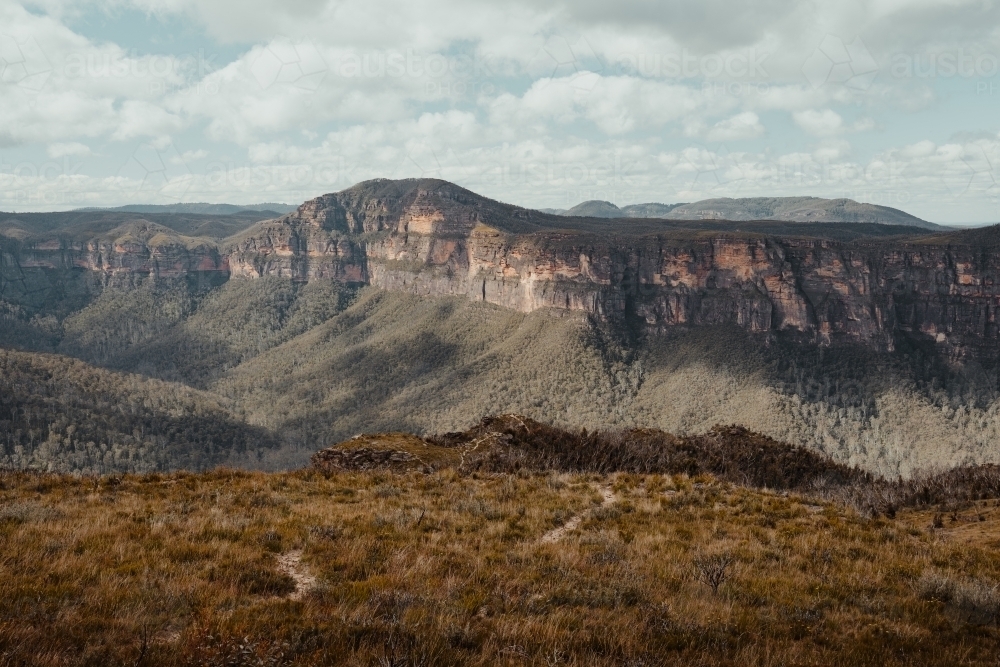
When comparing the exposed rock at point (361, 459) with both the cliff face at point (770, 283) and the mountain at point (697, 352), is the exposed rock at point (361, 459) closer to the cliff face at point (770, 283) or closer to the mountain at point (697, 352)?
the mountain at point (697, 352)

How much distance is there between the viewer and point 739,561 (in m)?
10.8

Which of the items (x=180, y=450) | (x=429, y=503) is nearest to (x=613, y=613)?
(x=429, y=503)

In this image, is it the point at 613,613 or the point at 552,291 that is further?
the point at 552,291

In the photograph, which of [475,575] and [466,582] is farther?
[475,575]

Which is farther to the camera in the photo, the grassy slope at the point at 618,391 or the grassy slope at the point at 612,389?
the grassy slope at the point at 612,389

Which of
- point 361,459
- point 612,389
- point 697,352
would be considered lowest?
point 612,389

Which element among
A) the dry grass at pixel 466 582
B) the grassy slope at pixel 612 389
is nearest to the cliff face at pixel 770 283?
the grassy slope at pixel 612 389

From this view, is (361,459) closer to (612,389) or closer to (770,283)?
(612,389)

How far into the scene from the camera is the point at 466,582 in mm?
8805

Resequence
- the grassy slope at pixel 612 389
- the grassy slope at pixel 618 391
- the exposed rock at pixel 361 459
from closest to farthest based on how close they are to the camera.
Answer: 1. the exposed rock at pixel 361 459
2. the grassy slope at pixel 618 391
3. the grassy slope at pixel 612 389

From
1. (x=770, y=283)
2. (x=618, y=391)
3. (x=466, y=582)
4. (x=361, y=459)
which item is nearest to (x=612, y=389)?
(x=618, y=391)

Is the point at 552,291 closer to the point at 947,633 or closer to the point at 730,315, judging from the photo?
the point at 730,315

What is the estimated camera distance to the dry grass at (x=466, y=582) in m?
6.61

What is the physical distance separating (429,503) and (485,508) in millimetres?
1539
